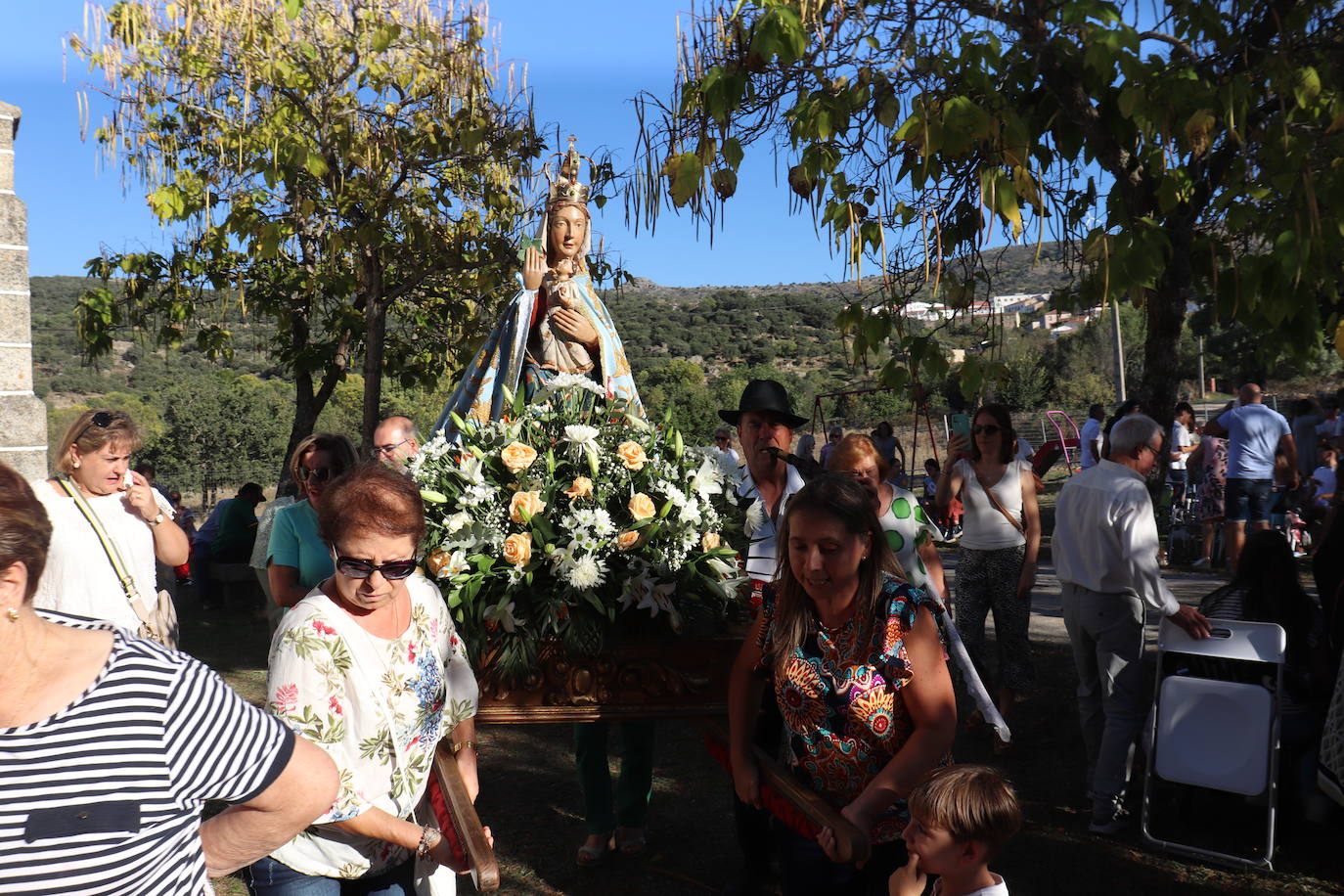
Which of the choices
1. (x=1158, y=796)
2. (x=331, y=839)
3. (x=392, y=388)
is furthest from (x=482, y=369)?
(x=392, y=388)

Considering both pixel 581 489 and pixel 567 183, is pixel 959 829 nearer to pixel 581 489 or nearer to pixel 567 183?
pixel 581 489

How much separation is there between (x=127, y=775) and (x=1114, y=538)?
426cm

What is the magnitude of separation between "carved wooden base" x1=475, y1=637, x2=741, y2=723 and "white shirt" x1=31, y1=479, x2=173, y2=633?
169 cm

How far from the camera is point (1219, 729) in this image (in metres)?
4.63

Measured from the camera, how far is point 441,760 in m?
2.80

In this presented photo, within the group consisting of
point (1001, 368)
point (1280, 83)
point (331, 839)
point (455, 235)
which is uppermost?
point (455, 235)

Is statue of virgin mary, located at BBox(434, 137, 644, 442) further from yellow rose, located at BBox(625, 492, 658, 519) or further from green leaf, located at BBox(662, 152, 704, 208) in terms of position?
yellow rose, located at BBox(625, 492, 658, 519)

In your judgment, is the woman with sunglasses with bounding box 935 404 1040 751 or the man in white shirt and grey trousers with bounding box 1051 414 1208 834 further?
the woman with sunglasses with bounding box 935 404 1040 751

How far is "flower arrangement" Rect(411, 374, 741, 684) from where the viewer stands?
3.58 metres

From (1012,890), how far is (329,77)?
31.9ft

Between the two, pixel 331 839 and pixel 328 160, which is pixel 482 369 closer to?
pixel 331 839

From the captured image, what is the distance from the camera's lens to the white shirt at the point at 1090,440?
12039mm

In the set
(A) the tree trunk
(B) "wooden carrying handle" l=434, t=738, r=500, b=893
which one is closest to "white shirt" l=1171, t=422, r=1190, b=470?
(A) the tree trunk

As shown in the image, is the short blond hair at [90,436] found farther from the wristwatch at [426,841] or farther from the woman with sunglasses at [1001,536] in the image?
the woman with sunglasses at [1001,536]
